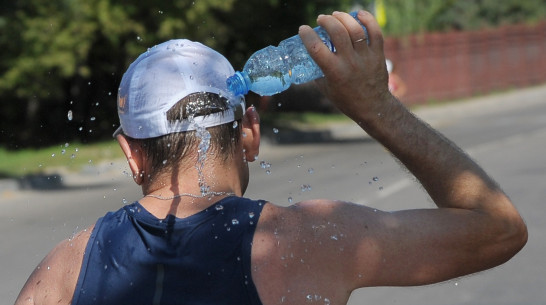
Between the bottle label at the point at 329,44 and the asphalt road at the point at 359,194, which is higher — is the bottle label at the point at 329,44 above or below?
above

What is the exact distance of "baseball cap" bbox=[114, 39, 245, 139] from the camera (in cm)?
198

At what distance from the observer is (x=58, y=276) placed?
202 centimetres

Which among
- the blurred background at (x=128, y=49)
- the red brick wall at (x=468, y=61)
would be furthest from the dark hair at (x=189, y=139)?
the red brick wall at (x=468, y=61)

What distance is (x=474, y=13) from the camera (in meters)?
46.9

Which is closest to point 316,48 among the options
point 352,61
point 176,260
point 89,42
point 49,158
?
point 352,61

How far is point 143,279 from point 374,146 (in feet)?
59.9

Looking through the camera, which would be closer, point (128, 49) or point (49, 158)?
point (49, 158)

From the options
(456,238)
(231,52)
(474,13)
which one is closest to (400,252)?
(456,238)

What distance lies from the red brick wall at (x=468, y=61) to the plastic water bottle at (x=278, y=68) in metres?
27.1

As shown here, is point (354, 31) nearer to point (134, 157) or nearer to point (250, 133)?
point (250, 133)

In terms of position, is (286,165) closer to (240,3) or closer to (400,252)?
(240,3)

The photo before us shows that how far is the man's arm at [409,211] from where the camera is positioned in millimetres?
1890

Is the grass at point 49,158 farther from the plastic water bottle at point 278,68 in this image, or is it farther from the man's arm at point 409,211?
the man's arm at point 409,211

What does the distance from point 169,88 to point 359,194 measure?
10.8 meters
